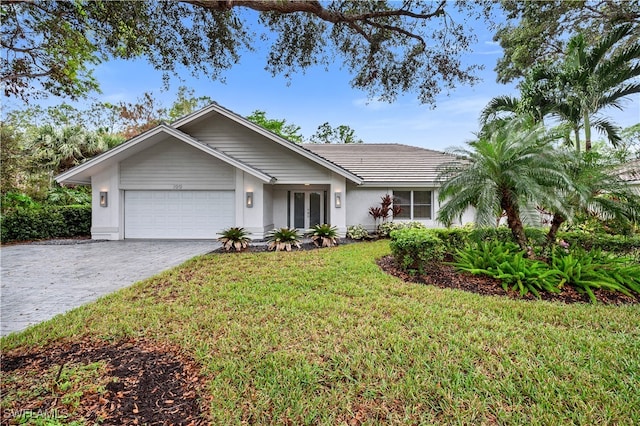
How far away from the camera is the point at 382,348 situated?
3.48 metres

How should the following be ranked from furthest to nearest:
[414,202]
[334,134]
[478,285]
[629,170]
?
[334,134]
[414,202]
[629,170]
[478,285]

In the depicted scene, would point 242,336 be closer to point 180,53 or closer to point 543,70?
point 180,53

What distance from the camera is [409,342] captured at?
11.8ft

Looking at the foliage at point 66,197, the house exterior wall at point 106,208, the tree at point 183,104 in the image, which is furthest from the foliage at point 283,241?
the tree at point 183,104

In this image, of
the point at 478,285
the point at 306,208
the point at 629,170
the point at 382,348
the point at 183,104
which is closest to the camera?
the point at 382,348

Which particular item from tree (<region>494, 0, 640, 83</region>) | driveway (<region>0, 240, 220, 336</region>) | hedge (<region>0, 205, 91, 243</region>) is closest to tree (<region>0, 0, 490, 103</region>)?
tree (<region>494, 0, 640, 83</region>)

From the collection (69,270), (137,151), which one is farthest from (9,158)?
(69,270)

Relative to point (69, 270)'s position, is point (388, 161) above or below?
above

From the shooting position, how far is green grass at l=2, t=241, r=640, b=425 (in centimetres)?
257

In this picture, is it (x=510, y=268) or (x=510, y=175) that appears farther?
(x=510, y=175)

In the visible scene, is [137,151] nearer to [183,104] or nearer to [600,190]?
[600,190]

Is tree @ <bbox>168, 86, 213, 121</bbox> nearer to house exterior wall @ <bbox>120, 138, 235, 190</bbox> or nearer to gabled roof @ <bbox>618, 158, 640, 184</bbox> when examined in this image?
house exterior wall @ <bbox>120, 138, 235, 190</bbox>

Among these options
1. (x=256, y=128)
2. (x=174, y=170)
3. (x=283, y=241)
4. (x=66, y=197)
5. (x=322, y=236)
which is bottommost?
(x=283, y=241)

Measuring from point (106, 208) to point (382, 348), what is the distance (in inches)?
539
